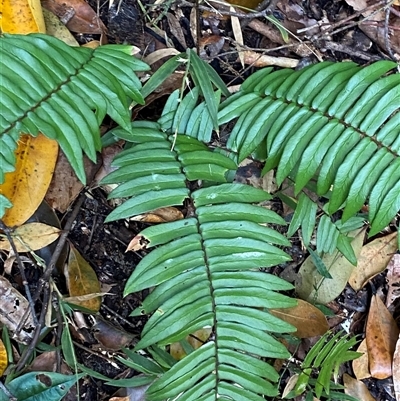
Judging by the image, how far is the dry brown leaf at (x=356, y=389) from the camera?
7.10ft

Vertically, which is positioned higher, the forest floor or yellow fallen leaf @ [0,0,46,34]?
yellow fallen leaf @ [0,0,46,34]

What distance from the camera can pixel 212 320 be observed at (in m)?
1.57

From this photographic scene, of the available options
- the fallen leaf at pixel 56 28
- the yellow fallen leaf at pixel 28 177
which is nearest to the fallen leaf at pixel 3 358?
the yellow fallen leaf at pixel 28 177

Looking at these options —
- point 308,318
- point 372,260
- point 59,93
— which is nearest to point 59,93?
point 59,93

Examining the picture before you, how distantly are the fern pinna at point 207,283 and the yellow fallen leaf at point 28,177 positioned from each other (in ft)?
0.84

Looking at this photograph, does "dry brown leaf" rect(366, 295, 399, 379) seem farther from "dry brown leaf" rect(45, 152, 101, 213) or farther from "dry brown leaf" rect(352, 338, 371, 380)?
"dry brown leaf" rect(45, 152, 101, 213)

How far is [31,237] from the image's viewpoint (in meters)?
1.80

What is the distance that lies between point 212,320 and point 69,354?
0.53m

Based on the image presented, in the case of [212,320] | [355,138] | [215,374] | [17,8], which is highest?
[17,8]

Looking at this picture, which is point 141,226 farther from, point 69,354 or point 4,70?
point 4,70

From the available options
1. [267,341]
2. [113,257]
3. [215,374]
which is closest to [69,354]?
[113,257]

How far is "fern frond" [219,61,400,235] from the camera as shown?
5.16 ft

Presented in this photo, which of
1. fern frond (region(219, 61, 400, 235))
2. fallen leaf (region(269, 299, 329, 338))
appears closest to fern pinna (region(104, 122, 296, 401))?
fern frond (region(219, 61, 400, 235))

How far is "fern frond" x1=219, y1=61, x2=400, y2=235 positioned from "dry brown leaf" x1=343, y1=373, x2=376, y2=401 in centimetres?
88
